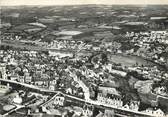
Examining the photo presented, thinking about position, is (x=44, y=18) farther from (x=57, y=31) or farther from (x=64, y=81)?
(x=64, y=81)

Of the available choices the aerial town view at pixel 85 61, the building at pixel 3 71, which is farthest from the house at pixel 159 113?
the building at pixel 3 71

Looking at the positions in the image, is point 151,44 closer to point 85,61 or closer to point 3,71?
point 85,61

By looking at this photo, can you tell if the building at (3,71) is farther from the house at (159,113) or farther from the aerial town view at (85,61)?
the house at (159,113)

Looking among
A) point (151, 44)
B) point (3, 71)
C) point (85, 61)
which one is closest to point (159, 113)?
point (151, 44)

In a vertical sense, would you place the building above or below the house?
above

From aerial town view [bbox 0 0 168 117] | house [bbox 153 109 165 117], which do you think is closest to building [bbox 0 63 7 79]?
aerial town view [bbox 0 0 168 117]

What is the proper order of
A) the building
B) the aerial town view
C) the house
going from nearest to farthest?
the house, the aerial town view, the building

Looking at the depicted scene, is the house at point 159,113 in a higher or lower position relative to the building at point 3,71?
lower

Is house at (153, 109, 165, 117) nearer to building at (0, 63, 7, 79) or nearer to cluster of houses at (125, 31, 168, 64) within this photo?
cluster of houses at (125, 31, 168, 64)
